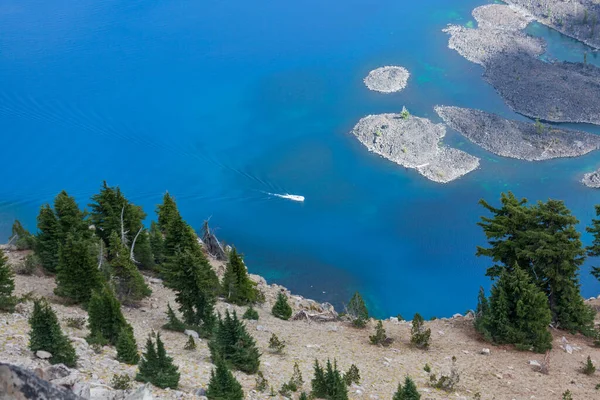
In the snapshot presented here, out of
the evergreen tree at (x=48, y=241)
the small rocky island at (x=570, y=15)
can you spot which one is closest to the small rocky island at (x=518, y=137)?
the small rocky island at (x=570, y=15)

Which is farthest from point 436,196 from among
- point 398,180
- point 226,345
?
point 226,345

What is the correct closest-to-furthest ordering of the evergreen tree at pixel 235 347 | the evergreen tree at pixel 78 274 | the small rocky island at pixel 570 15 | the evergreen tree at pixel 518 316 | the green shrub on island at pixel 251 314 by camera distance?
1. the evergreen tree at pixel 235 347
2. the evergreen tree at pixel 518 316
3. the evergreen tree at pixel 78 274
4. the green shrub on island at pixel 251 314
5. the small rocky island at pixel 570 15

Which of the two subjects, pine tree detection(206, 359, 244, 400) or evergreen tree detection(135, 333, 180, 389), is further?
evergreen tree detection(135, 333, 180, 389)

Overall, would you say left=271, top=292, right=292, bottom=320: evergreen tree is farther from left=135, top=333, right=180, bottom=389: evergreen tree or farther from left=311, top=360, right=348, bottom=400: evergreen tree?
left=135, top=333, right=180, bottom=389: evergreen tree

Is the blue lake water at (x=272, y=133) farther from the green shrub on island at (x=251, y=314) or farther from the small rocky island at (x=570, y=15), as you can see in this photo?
the green shrub on island at (x=251, y=314)

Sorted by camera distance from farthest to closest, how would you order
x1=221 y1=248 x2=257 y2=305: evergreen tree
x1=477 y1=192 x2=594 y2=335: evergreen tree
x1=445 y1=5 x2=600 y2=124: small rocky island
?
x1=445 y1=5 x2=600 y2=124: small rocky island
x1=221 y1=248 x2=257 y2=305: evergreen tree
x1=477 y1=192 x2=594 y2=335: evergreen tree

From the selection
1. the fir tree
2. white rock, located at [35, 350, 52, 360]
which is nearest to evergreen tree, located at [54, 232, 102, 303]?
white rock, located at [35, 350, 52, 360]

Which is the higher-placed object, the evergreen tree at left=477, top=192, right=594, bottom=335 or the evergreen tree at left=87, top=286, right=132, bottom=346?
the evergreen tree at left=477, top=192, right=594, bottom=335
